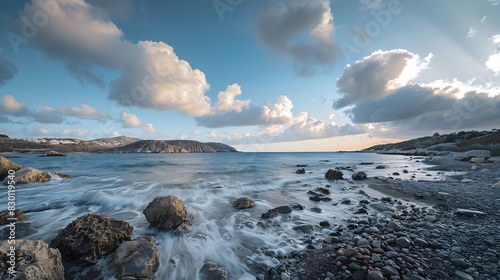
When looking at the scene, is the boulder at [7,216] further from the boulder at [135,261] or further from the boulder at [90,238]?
the boulder at [135,261]

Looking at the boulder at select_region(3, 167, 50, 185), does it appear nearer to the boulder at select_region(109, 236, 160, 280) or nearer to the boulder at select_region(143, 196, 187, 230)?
the boulder at select_region(143, 196, 187, 230)

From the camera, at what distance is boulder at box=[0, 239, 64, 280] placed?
337 centimetres

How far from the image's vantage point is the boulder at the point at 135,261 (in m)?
4.11

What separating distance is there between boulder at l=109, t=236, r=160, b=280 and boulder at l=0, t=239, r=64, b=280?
0.97 metres

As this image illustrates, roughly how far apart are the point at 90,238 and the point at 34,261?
4.67 ft

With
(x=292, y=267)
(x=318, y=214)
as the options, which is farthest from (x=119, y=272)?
(x=318, y=214)

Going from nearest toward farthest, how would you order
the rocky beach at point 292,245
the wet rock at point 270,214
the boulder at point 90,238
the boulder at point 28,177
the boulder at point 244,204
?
the rocky beach at point 292,245 → the boulder at point 90,238 → the wet rock at point 270,214 → the boulder at point 244,204 → the boulder at point 28,177

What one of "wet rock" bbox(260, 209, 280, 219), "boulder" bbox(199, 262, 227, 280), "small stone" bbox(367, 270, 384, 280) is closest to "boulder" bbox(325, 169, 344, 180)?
"wet rock" bbox(260, 209, 280, 219)

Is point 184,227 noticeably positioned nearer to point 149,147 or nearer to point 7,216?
point 7,216

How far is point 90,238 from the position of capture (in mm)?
5000

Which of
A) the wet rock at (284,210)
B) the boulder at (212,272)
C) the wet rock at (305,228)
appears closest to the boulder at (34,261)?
the boulder at (212,272)

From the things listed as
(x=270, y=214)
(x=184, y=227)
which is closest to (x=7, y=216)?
(x=184, y=227)

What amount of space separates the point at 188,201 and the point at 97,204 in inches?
193

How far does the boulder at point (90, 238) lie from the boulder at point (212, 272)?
2.63 m
